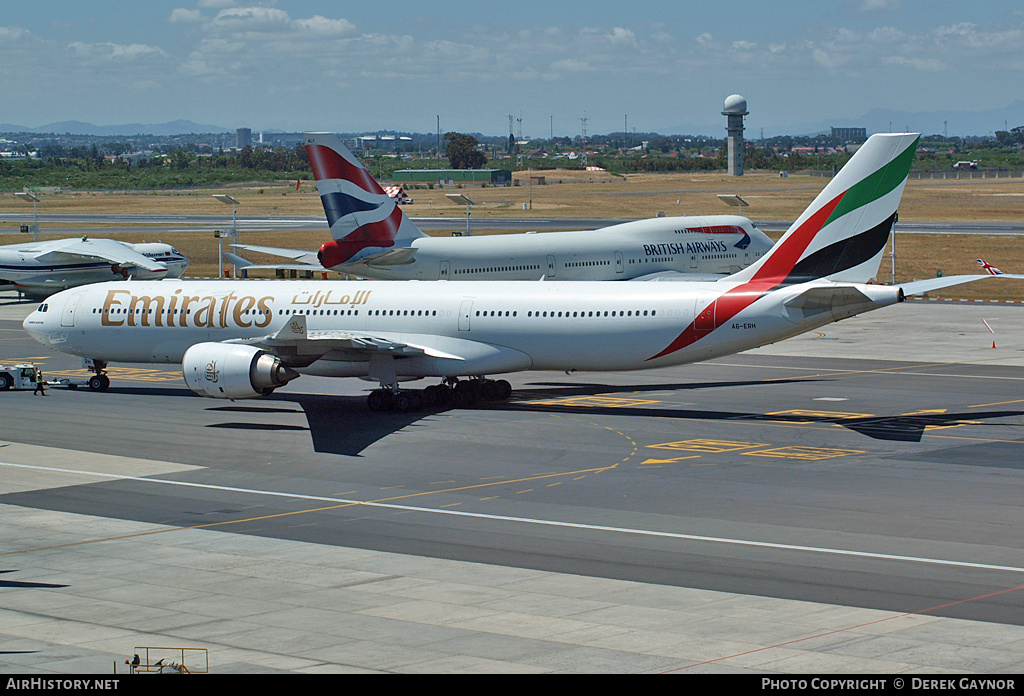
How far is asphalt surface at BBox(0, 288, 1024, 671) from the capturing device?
22.2 meters

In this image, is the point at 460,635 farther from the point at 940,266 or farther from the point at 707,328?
the point at 940,266

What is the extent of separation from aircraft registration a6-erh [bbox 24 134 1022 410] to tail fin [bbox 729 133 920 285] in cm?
5

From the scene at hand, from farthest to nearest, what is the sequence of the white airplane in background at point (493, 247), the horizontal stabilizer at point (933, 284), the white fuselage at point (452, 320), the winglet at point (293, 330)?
the white airplane in background at point (493, 247) < the white fuselage at point (452, 320) < the winglet at point (293, 330) < the horizontal stabilizer at point (933, 284)

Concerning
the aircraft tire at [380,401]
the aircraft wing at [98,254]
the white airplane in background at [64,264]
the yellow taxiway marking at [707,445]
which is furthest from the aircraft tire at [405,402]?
the white airplane in background at [64,264]

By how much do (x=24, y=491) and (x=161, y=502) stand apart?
415 centimetres

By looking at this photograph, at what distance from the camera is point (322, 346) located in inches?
1703

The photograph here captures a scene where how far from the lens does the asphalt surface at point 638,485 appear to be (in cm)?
2220

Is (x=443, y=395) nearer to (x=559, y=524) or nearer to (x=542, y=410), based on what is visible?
(x=542, y=410)

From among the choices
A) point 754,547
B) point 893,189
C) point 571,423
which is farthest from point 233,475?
point 893,189

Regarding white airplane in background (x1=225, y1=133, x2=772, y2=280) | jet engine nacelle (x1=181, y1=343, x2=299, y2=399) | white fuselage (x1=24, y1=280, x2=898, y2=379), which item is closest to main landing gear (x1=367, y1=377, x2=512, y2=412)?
white fuselage (x1=24, y1=280, x2=898, y2=379)

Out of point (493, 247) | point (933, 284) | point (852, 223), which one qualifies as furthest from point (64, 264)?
point (933, 284)

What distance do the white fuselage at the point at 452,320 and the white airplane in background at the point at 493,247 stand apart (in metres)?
13.0

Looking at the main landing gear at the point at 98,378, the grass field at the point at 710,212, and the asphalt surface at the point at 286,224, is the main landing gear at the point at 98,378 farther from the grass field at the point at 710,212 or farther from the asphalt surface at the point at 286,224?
the asphalt surface at the point at 286,224

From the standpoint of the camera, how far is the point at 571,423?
139 feet
